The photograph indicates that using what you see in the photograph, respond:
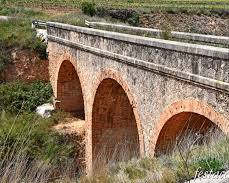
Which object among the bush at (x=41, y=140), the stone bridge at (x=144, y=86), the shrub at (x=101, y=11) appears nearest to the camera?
the stone bridge at (x=144, y=86)

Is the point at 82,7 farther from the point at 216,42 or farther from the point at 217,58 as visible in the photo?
the point at 217,58

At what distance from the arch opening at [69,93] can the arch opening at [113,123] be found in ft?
12.3

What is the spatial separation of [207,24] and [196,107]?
27891mm

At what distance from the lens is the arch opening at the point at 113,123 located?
13727 mm

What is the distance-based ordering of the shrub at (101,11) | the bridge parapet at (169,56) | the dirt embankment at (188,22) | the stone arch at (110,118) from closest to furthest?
the bridge parapet at (169,56)
the stone arch at (110,118)
the shrub at (101,11)
the dirt embankment at (188,22)

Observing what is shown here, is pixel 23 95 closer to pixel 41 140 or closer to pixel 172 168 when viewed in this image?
pixel 41 140

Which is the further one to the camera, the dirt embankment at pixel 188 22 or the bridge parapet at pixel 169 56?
the dirt embankment at pixel 188 22

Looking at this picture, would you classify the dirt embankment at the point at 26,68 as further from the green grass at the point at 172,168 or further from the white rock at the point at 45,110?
the green grass at the point at 172,168

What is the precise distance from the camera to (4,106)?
56.7 feet

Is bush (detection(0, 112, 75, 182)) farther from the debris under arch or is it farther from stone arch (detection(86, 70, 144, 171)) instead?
stone arch (detection(86, 70, 144, 171))

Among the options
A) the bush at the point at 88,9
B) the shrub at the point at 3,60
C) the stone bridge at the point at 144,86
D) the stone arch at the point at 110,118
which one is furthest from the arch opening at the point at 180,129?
the bush at the point at 88,9

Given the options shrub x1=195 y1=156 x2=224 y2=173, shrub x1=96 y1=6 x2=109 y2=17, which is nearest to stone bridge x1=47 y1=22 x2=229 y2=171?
shrub x1=195 y1=156 x2=224 y2=173

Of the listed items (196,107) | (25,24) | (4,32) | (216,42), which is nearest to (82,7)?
(25,24)

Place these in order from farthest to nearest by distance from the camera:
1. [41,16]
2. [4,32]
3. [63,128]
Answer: [41,16], [4,32], [63,128]
